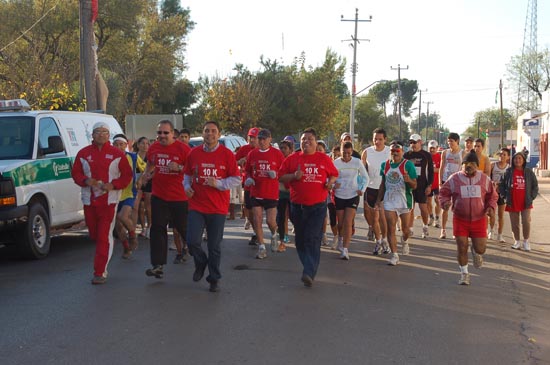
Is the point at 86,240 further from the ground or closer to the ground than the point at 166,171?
closer to the ground

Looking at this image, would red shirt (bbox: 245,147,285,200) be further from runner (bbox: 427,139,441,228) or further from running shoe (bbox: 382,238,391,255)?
runner (bbox: 427,139,441,228)

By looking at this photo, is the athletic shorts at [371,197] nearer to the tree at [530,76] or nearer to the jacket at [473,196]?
the jacket at [473,196]

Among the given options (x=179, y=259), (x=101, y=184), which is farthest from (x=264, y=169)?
(x=101, y=184)

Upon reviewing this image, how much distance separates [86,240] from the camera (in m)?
13.8

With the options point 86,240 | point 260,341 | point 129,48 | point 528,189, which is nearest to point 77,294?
point 260,341

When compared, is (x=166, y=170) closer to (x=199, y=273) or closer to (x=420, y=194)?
(x=199, y=273)

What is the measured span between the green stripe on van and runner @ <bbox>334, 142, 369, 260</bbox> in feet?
14.4

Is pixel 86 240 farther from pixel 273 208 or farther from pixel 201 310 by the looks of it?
pixel 201 310

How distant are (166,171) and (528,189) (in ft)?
21.9

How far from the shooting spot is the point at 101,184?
344 inches

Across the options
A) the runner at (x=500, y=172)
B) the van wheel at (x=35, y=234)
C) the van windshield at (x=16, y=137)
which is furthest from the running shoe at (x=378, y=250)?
the van windshield at (x=16, y=137)

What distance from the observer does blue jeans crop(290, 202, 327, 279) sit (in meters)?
8.77

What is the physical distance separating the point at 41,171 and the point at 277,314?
5.42 metres

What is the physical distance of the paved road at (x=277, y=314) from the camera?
5938 millimetres
